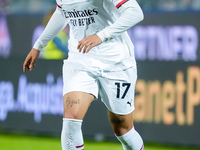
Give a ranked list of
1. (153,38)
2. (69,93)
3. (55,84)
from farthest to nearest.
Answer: (153,38) < (55,84) < (69,93)

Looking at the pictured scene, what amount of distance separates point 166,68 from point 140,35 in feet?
4.32

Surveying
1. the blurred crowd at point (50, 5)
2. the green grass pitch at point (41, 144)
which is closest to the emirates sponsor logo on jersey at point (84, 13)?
the green grass pitch at point (41, 144)

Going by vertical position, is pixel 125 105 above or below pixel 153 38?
below

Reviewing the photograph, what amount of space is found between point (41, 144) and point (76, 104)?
314 centimetres

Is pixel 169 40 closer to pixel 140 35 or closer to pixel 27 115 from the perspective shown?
pixel 140 35

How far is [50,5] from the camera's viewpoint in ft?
36.0

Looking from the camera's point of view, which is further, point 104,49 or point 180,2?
point 180,2

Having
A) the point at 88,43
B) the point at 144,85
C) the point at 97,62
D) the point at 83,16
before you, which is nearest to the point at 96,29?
the point at 83,16

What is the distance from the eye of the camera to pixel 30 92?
7.71 m

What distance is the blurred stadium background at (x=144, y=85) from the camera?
665cm

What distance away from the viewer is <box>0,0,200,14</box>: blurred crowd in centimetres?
955

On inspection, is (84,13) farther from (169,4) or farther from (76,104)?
(169,4)

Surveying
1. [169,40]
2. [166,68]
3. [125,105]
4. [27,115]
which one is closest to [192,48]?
[169,40]

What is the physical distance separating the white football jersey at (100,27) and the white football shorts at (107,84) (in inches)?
2.3
